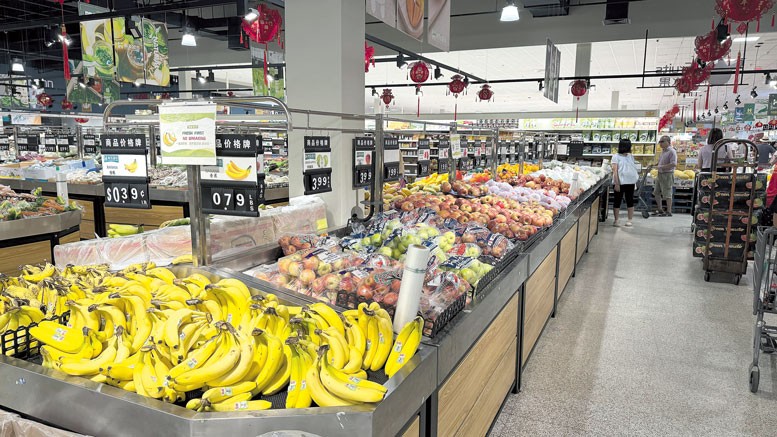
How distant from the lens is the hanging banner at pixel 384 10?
3.84 meters

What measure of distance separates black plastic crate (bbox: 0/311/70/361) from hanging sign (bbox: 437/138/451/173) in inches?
153

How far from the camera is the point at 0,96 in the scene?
737 inches

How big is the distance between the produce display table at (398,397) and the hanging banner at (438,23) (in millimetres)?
2688

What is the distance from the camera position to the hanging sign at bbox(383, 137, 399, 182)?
4.20 m

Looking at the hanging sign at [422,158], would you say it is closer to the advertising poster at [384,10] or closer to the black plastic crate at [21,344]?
the advertising poster at [384,10]

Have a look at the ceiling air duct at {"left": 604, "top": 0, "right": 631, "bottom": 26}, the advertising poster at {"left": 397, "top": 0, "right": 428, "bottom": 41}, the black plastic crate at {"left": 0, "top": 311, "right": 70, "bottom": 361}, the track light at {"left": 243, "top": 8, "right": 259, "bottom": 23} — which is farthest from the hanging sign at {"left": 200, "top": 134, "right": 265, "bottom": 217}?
the ceiling air duct at {"left": 604, "top": 0, "right": 631, "bottom": 26}

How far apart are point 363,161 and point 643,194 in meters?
11.1

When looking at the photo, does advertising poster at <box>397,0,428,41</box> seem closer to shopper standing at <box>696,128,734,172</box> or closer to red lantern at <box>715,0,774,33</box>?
red lantern at <box>715,0,774,33</box>

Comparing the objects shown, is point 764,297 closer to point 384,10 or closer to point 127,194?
point 384,10

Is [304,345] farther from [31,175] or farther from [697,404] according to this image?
[31,175]

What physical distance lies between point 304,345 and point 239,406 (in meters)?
0.28

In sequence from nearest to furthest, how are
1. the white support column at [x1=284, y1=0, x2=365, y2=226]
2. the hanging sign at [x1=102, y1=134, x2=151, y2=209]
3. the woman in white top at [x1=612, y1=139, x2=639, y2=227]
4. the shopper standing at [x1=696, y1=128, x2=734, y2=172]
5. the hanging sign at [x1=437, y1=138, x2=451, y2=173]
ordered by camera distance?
the hanging sign at [x1=102, y1=134, x2=151, y2=209] < the white support column at [x1=284, y1=0, x2=365, y2=226] < the hanging sign at [x1=437, y1=138, x2=451, y2=173] < the shopper standing at [x1=696, y1=128, x2=734, y2=172] < the woman in white top at [x1=612, y1=139, x2=639, y2=227]

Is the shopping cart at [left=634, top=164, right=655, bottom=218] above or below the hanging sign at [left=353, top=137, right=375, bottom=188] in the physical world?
below

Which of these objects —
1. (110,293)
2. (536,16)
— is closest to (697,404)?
(110,293)
